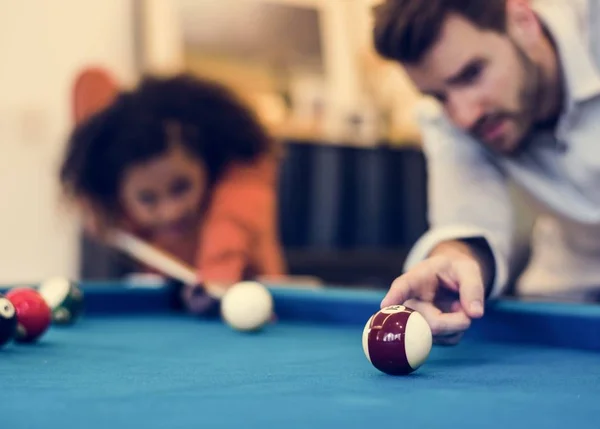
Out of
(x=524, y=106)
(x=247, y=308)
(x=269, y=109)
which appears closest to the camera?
(x=247, y=308)

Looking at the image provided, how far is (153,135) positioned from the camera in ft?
8.70

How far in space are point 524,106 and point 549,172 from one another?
0.86ft

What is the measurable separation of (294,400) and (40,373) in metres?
0.43

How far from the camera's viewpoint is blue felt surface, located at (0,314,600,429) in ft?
2.70

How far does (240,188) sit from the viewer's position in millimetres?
2646

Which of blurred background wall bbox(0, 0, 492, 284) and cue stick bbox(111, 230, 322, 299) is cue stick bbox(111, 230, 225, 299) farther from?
blurred background wall bbox(0, 0, 492, 284)

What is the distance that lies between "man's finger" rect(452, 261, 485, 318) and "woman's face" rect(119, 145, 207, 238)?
1428mm

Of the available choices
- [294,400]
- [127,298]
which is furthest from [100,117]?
[294,400]

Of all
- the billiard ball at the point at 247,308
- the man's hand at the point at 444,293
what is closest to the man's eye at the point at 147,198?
the billiard ball at the point at 247,308

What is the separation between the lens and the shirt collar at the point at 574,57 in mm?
1808

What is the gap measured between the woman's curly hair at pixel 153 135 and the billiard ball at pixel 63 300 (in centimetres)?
78

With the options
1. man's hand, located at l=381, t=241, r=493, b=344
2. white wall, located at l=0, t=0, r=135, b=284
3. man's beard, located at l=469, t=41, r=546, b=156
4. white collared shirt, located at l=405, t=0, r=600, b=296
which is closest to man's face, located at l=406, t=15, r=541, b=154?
man's beard, located at l=469, t=41, r=546, b=156

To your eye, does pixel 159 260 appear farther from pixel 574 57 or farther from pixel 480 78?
pixel 574 57

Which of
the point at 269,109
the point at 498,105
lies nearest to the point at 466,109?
the point at 498,105
